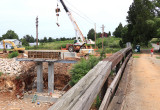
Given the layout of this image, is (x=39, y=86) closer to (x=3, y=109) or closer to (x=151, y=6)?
(x=3, y=109)

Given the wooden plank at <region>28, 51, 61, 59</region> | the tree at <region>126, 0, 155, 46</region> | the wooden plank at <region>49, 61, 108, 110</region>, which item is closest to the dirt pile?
the wooden plank at <region>28, 51, 61, 59</region>

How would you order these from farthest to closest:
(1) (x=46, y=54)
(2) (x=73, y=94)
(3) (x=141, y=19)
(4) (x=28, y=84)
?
(3) (x=141, y=19) → (4) (x=28, y=84) → (1) (x=46, y=54) → (2) (x=73, y=94)

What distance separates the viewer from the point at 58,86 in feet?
73.1

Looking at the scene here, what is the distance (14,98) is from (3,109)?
306 centimetres

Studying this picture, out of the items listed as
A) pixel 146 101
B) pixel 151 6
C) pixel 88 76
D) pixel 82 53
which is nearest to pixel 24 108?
pixel 82 53

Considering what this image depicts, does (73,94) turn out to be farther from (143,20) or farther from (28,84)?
(143,20)

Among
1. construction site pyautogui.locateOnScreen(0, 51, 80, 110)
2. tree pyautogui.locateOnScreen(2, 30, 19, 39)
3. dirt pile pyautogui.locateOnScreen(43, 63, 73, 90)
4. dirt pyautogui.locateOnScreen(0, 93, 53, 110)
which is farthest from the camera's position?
tree pyautogui.locateOnScreen(2, 30, 19, 39)

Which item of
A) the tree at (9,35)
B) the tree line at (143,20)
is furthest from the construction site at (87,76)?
the tree at (9,35)

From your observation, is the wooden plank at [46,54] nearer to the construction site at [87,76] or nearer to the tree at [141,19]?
the construction site at [87,76]

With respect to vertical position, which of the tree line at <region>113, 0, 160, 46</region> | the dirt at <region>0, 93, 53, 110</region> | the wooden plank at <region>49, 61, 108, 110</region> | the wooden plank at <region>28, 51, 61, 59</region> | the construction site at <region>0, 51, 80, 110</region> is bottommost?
the dirt at <region>0, 93, 53, 110</region>

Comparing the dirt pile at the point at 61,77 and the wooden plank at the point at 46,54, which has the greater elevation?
the wooden plank at the point at 46,54

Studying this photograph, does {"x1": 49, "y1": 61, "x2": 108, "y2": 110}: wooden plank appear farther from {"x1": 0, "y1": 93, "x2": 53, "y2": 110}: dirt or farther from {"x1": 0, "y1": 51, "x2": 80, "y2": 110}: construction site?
{"x1": 0, "y1": 51, "x2": 80, "y2": 110}: construction site

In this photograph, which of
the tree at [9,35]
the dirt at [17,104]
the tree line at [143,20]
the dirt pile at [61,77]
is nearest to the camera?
the dirt at [17,104]

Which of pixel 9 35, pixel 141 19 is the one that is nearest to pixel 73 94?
pixel 141 19
